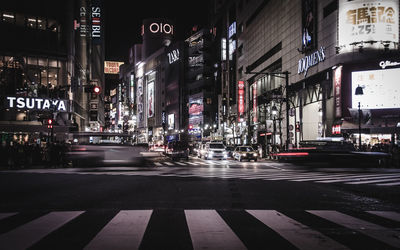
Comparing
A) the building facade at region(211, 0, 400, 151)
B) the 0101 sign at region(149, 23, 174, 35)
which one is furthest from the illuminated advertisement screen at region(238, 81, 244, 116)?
the 0101 sign at region(149, 23, 174, 35)

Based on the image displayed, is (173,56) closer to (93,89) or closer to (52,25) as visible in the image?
(52,25)

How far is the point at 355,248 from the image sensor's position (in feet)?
17.0

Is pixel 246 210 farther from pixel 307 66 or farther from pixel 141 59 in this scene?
pixel 141 59

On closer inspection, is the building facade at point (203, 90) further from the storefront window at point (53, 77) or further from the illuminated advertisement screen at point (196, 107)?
the storefront window at point (53, 77)

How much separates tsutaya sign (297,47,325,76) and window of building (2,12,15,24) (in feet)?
114

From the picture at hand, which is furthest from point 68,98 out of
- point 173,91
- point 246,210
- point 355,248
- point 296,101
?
point 173,91


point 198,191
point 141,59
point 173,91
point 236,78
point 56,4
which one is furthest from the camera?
point 141,59

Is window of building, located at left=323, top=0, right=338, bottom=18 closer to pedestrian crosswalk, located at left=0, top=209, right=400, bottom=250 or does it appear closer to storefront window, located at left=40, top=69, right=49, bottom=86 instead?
storefront window, located at left=40, top=69, right=49, bottom=86

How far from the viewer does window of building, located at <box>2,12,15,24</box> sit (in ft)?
144

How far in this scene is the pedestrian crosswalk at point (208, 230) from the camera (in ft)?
17.8

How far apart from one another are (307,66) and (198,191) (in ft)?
120

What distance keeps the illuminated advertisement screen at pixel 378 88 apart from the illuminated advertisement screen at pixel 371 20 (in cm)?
330

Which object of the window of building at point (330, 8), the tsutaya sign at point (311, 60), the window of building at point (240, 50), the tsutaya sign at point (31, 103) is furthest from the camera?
the window of building at point (240, 50)

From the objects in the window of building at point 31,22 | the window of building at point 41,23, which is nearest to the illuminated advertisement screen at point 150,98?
the window of building at point 41,23
